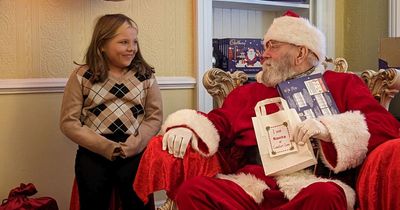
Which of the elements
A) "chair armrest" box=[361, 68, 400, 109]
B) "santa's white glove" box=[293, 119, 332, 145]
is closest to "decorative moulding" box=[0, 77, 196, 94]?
"santa's white glove" box=[293, 119, 332, 145]

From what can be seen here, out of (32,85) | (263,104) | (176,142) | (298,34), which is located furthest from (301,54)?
(32,85)

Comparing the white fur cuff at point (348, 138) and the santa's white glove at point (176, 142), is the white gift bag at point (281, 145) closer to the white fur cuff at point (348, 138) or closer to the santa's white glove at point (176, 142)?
the white fur cuff at point (348, 138)

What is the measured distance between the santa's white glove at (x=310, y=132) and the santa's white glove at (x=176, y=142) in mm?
387

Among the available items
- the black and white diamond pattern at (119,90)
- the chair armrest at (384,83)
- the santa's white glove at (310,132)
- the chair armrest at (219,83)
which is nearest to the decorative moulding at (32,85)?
the black and white diamond pattern at (119,90)

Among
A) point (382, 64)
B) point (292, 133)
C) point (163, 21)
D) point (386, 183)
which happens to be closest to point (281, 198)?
point (292, 133)

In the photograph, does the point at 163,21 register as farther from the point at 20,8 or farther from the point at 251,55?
the point at 20,8

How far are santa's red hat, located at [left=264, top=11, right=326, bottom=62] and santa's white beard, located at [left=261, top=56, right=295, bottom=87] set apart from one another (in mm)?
86

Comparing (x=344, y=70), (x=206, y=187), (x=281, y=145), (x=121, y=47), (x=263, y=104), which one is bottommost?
(x=206, y=187)

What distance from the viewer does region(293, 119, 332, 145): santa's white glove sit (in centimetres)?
169

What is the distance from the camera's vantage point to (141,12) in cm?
270

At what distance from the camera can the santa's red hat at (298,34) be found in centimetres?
204

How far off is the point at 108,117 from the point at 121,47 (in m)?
0.31

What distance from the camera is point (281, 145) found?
180 centimetres

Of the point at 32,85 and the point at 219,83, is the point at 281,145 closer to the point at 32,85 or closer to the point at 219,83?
the point at 219,83
